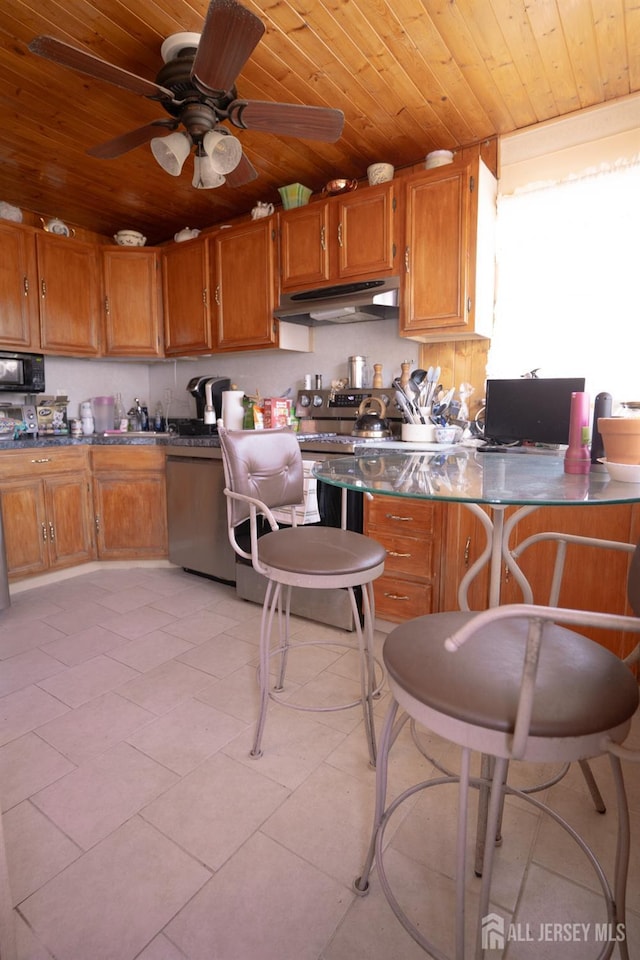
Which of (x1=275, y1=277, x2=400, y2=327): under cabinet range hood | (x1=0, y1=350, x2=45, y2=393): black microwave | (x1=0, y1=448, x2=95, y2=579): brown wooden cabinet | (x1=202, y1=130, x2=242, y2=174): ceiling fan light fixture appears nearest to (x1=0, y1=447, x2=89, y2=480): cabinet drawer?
(x1=0, y1=448, x2=95, y2=579): brown wooden cabinet

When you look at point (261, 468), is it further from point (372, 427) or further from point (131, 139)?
point (131, 139)

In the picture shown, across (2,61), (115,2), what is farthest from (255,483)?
(2,61)

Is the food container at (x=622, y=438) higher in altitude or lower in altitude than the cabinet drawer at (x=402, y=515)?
higher

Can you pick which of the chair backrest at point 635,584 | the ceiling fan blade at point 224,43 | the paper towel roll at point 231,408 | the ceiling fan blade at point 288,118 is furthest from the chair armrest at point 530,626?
the paper towel roll at point 231,408

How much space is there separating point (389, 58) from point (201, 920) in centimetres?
295

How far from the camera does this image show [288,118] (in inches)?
74.5

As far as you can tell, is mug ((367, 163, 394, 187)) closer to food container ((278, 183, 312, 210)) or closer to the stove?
food container ((278, 183, 312, 210))

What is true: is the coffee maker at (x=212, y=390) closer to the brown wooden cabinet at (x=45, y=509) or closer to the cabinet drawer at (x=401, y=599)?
the brown wooden cabinet at (x=45, y=509)

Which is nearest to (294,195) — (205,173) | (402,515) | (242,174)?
(242,174)

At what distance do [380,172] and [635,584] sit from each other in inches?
106

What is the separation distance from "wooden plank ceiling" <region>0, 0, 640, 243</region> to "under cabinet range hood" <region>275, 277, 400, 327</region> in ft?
2.49

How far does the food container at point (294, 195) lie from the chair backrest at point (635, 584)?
2911 mm

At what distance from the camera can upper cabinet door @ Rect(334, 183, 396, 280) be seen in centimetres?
269

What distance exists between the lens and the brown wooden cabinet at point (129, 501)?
3.41 metres
